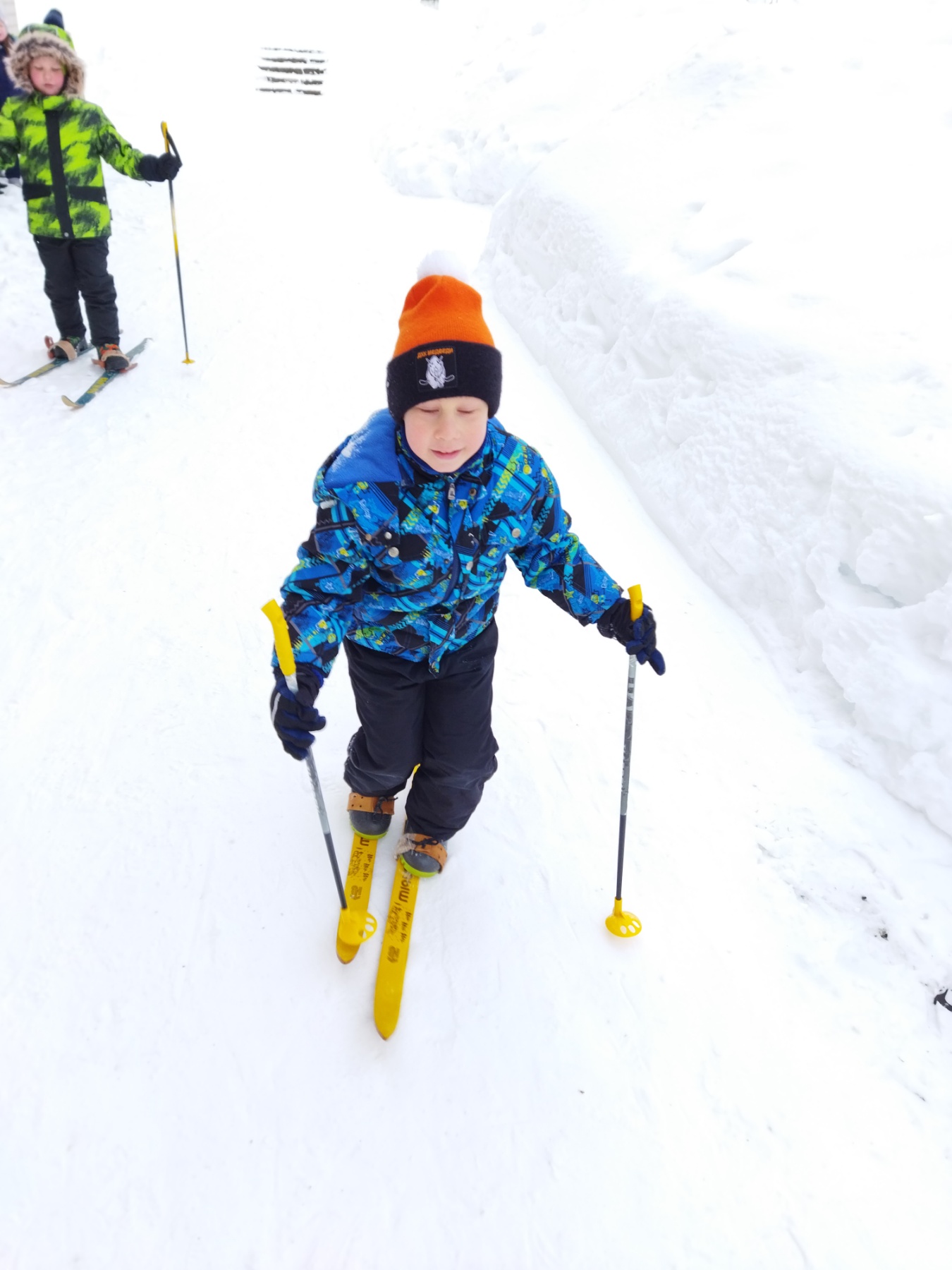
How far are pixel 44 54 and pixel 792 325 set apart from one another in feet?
15.7

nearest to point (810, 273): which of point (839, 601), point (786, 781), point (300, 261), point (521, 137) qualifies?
point (839, 601)

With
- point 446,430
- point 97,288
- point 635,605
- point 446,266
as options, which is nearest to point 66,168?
point 97,288

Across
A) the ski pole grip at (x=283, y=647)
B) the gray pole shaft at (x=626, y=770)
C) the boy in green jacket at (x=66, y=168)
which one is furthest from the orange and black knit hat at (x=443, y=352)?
the boy in green jacket at (x=66, y=168)

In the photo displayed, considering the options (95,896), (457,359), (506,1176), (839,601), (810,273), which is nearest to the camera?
(457,359)

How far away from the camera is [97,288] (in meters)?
5.17

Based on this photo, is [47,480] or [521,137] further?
[521,137]

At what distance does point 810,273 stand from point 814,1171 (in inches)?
156

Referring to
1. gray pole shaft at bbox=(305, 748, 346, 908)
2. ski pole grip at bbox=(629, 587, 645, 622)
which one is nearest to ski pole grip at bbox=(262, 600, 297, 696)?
gray pole shaft at bbox=(305, 748, 346, 908)

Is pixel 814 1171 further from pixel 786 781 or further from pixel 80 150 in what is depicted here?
pixel 80 150

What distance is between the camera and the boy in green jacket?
4516 millimetres

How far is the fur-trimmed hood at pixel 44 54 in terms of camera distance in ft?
14.3

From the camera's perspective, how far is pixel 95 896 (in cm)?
239

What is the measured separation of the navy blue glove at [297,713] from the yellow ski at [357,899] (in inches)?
29.9

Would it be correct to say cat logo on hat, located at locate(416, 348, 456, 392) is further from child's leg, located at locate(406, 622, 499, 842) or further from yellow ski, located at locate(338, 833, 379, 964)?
yellow ski, located at locate(338, 833, 379, 964)
